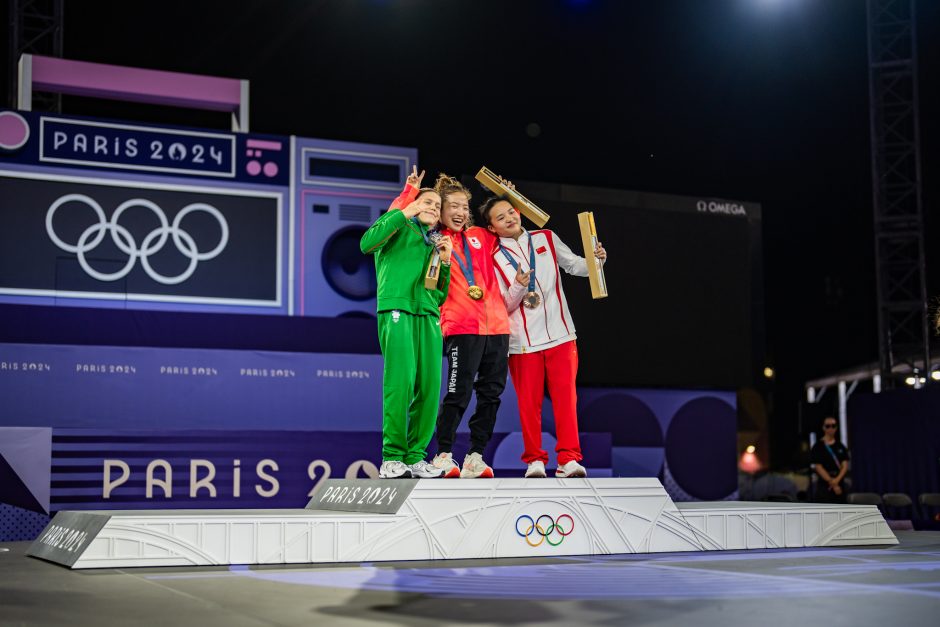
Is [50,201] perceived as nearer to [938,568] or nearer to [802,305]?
[938,568]

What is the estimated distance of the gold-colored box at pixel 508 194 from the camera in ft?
15.7

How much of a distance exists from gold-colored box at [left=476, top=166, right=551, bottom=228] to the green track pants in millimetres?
730

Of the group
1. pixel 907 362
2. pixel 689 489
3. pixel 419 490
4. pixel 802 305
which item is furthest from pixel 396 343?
pixel 802 305

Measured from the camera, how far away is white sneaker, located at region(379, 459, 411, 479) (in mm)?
4332

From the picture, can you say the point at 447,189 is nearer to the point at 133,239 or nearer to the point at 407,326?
the point at 407,326

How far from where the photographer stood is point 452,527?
13.4 feet

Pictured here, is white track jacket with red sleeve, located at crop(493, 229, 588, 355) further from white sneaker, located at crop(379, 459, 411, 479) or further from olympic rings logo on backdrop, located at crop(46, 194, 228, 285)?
olympic rings logo on backdrop, located at crop(46, 194, 228, 285)

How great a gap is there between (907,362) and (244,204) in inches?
290

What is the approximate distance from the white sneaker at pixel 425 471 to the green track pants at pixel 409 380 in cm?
8

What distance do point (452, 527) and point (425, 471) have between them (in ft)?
1.11

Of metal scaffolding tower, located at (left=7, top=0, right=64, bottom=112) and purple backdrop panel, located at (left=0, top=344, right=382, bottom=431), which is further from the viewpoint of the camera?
metal scaffolding tower, located at (left=7, top=0, right=64, bottom=112)

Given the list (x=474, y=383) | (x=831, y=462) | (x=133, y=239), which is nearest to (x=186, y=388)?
(x=133, y=239)

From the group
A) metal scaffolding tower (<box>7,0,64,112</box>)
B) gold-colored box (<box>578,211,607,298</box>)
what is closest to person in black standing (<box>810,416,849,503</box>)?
gold-colored box (<box>578,211,607,298</box>)

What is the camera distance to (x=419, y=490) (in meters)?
4.04
